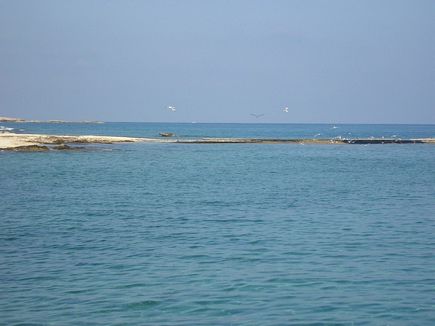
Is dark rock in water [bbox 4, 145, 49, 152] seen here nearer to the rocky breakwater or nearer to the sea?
the rocky breakwater

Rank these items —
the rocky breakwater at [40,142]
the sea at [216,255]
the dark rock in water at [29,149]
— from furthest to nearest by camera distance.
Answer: the rocky breakwater at [40,142]
the dark rock in water at [29,149]
the sea at [216,255]

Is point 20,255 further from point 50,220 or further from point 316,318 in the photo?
point 316,318

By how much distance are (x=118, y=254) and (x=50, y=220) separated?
8.41m

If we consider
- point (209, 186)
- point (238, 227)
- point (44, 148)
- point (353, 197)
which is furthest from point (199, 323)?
point (44, 148)

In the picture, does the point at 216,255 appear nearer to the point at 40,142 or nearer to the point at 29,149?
the point at 29,149

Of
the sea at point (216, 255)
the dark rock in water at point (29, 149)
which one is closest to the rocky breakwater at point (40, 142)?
the dark rock in water at point (29, 149)

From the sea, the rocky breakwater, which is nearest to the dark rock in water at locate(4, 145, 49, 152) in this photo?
the rocky breakwater

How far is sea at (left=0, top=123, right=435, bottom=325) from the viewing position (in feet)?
47.8

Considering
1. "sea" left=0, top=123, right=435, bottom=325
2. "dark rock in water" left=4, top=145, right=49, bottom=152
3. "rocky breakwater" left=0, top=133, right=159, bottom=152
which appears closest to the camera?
"sea" left=0, top=123, right=435, bottom=325

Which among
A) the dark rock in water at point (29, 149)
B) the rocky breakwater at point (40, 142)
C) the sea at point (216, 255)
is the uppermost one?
the rocky breakwater at point (40, 142)

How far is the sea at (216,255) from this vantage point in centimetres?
1456

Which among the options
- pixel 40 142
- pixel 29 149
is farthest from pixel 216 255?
pixel 40 142

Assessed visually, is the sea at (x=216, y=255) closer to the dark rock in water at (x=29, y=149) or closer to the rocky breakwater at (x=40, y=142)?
the dark rock in water at (x=29, y=149)

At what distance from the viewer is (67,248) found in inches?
840
